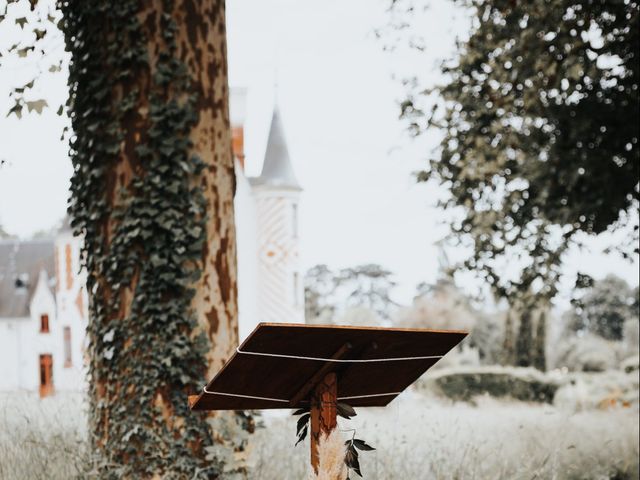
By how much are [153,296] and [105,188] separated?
918 mm

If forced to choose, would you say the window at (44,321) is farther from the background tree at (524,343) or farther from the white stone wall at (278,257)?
the background tree at (524,343)

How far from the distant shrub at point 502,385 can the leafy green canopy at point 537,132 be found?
807cm

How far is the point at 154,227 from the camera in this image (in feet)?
22.5

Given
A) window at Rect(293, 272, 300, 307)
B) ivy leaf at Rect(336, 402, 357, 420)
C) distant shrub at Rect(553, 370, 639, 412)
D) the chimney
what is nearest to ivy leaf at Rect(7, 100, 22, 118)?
ivy leaf at Rect(336, 402, 357, 420)

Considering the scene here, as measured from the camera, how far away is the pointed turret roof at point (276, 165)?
33094 mm

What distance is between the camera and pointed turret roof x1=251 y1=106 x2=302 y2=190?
33.1 metres

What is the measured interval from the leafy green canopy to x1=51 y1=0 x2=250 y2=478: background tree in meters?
5.67

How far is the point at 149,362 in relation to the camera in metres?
6.74

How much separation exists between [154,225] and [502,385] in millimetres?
15892

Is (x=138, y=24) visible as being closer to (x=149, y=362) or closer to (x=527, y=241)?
(x=149, y=362)

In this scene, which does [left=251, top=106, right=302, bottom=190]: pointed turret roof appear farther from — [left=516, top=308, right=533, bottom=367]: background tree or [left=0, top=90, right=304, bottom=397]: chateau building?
[left=516, top=308, right=533, bottom=367]: background tree

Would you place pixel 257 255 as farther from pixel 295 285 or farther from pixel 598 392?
pixel 598 392

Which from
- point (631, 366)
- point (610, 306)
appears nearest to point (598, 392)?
point (631, 366)

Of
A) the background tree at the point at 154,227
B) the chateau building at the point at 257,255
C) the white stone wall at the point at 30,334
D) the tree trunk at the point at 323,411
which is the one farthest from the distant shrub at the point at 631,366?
the white stone wall at the point at 30,334
